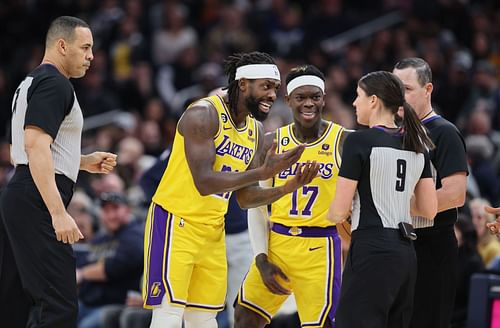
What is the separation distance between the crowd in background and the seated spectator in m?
1.73

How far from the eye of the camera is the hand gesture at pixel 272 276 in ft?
22.2

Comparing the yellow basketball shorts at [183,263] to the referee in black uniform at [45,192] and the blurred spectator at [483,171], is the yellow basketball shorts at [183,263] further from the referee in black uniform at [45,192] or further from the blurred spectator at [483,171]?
the blurred spectator at [483,171]

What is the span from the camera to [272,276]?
266 inches

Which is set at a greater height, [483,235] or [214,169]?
[214,169]

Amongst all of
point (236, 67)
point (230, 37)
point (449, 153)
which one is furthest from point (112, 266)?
point (230, 37)

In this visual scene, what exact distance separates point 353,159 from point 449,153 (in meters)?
1.04

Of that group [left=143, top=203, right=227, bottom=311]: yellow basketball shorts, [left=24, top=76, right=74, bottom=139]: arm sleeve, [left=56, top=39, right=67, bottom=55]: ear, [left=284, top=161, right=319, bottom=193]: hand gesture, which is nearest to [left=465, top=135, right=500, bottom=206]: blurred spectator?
[left=143, top=203, right=227, bottom=311]: yellow basketball shorts

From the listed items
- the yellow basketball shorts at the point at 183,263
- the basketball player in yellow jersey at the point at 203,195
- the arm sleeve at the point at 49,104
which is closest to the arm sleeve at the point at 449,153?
the basketball player in yellow jersey at the point at 203,195

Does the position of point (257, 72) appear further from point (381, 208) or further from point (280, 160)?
point (381, 208)

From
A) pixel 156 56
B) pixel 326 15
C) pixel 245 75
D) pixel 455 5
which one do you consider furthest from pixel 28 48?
pixel 245 75

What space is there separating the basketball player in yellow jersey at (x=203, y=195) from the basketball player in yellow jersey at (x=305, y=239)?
0.89ft

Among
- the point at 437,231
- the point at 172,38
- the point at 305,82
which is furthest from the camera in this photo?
the point at 172,38

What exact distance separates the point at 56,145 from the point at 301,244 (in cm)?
187

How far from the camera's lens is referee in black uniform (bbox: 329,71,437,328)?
5.91 meters
